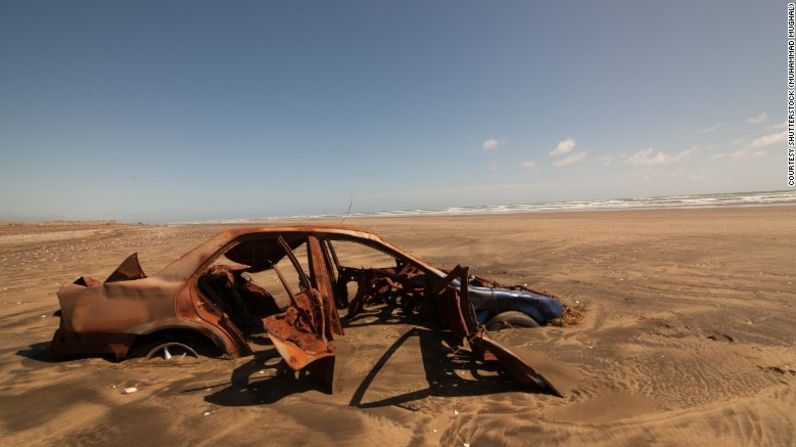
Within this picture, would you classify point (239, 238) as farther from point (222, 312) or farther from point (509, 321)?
point (509, 321)

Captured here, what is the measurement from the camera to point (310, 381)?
3.47m

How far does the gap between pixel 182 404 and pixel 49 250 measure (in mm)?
17964

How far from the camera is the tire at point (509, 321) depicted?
4688mm

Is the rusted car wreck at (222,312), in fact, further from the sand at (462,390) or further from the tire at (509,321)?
the tire at (509,321)

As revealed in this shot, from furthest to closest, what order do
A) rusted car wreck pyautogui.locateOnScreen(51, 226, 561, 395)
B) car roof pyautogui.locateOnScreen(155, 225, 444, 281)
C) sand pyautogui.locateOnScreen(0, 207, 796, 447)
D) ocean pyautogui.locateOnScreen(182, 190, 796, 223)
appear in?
1. ocean pyautogui.locateOnScreen(182, 190, 796, 223)
2. car roof pyautogui.locateOnScreen(155, 225, 444, 281)
3. rusted car wreck pyautogui.locateOnScreen(51, 226, 561, 395)
4. sand pyautogui.locateOnScreen(0, 207, 796, 447)

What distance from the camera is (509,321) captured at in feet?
15.6

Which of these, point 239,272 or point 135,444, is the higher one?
point 239,272

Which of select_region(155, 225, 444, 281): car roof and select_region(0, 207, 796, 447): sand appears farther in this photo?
select_region(155, 225, 444, 281): car roof

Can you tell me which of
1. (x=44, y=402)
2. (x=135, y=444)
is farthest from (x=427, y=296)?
(x=44, y=402)

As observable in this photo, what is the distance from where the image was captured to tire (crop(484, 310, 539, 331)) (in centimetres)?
469

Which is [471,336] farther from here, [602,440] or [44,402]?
[44,402]

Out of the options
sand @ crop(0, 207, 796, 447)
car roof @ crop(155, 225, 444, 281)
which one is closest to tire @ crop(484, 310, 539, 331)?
sand @ crop(0, 207, 796, 447)

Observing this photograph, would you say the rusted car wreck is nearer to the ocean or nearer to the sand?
the sand

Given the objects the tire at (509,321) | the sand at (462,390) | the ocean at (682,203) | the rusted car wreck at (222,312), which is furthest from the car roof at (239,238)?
the ocean at (682,203)
